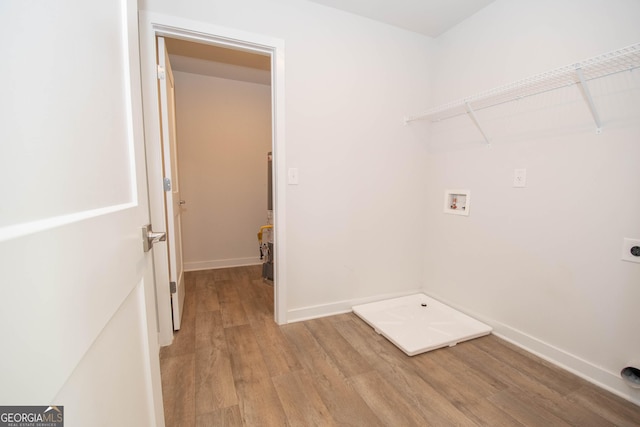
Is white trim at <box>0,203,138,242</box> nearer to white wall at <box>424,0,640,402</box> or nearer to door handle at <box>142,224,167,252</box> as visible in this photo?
door handle at <box>142,224,167,252</box>

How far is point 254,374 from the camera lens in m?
1.54

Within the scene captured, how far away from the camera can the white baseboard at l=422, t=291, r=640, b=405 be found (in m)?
1.40

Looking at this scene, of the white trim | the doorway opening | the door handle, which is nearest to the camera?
the white trim

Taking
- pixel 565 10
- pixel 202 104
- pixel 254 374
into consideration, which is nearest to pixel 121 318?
pixel 254 374

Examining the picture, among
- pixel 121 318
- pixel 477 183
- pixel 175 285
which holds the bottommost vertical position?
pixel 175 285

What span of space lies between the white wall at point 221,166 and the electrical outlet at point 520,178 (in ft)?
9.09

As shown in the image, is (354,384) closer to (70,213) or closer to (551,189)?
(70,213)

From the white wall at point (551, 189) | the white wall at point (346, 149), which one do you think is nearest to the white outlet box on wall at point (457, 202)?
the white wall at point (551, 189)

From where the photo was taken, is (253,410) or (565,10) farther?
(565,10)

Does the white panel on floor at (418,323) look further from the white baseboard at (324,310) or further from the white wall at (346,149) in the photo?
the white wall at (346,149)

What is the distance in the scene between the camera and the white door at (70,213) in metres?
0.29

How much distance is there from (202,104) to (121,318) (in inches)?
125

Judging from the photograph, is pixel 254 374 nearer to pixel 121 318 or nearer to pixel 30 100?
pixel 121 318

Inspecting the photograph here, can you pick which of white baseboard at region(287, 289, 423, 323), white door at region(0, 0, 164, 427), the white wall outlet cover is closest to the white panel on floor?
white baseboard at region(287, 289, 423, 323)
